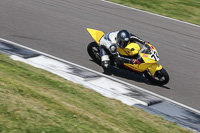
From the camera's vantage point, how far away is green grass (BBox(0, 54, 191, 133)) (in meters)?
6.11

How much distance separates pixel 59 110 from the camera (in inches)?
267

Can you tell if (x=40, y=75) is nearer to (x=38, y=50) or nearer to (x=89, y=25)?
(x=38, y=50)

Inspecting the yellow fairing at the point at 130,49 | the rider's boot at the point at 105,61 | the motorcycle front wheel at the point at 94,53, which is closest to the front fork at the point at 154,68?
the yellow fairing at the point at 130,49

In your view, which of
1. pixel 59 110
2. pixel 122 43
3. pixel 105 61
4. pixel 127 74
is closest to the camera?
pixel 59 110

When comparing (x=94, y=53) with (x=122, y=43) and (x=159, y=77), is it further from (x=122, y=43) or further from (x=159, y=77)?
(x=159, y=77)

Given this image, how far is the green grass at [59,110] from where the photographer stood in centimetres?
611

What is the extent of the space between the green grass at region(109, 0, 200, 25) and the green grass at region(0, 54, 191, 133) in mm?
8910

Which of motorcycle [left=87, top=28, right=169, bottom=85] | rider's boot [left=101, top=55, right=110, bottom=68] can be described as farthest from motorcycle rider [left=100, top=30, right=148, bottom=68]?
motorcycle [left=87, top=28, right=169, bottom=85]

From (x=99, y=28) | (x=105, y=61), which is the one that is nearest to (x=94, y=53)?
(x=105, y=61)

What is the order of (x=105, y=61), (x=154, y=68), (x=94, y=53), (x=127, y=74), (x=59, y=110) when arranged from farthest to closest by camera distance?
(x=94, y=53)
(x=127, y=74)
(x=105, y=61)
(x=154, y=68)
(x=59, y=110)

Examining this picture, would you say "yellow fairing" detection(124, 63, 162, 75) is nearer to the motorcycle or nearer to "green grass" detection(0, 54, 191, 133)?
the motorcycle

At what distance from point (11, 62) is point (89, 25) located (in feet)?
17.0

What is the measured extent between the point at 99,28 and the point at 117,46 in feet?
12.3

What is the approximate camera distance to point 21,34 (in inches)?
503
